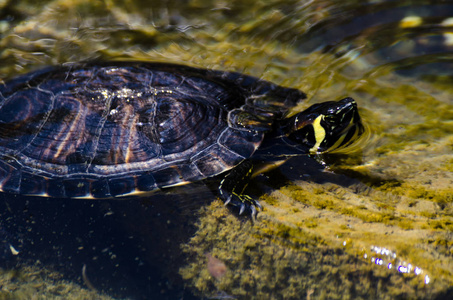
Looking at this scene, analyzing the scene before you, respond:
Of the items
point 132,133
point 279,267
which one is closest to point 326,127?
point 279,267

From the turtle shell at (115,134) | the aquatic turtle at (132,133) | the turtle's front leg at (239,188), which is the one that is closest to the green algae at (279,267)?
the turtle's front leg at (239,188)

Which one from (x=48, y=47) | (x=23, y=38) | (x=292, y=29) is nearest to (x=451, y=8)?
(x=292, y=29)

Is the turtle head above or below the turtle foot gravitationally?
above

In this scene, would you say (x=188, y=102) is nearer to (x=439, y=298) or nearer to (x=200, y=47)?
(x=200, y=47)

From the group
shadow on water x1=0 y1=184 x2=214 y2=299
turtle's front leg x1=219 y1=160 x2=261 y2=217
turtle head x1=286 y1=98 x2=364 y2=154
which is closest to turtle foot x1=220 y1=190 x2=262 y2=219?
turtle's front leg x1=219 y1=160 x2=261 y2=217

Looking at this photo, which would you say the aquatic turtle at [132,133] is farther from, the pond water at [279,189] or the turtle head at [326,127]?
the pond water at [279,189]

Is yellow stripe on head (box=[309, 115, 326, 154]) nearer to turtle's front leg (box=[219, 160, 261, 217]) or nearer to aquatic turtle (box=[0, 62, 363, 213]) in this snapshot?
aquatic turtle (box=[0, 62, 363, 213])
